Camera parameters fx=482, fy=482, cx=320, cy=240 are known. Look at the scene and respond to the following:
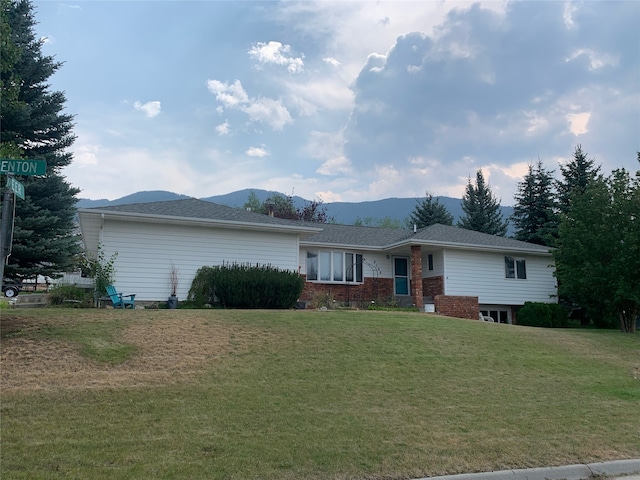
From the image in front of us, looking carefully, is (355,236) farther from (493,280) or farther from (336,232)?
(493,280)

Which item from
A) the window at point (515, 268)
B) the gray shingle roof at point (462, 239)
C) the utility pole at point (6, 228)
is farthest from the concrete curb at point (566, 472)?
the window at point (515, 268)

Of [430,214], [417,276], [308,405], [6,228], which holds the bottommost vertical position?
[308,405]

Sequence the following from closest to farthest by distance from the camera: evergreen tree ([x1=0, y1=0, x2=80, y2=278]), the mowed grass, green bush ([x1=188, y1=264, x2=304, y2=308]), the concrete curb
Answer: the mowed grass < the concrete curb < green bush ([x1=188, y1=264, x2=304, y2=308]) < evergreen tree ([x1=0, y1=0, x2=80, y2=278])

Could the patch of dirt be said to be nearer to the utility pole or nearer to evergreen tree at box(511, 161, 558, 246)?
the utility pole

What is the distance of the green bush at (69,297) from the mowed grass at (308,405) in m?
3.21

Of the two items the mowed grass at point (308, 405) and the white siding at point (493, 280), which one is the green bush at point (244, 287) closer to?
the mowed grass at point (308, 405)

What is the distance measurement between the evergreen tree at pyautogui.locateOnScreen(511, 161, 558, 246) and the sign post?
33986 mm

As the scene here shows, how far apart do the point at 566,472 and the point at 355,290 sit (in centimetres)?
1690

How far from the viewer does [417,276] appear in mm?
21562

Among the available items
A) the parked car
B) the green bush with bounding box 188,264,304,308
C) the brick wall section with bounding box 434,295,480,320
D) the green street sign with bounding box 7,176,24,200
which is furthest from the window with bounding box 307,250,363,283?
the green street sign with bounding box 7,176,24,200

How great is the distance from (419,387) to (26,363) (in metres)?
6.87

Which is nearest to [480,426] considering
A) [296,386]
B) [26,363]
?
[296,386]

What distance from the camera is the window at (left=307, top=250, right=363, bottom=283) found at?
22391 millimetres

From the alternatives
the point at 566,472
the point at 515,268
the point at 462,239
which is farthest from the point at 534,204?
the point at 566,472
